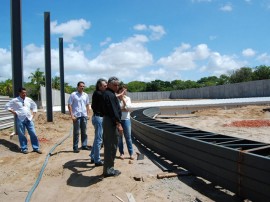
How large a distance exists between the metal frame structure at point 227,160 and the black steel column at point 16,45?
17.4 ft

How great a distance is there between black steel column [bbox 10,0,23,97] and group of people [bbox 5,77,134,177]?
7.08 ft

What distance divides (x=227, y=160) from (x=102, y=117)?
304 centimetres

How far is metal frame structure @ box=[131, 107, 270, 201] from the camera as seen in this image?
15.8 ft

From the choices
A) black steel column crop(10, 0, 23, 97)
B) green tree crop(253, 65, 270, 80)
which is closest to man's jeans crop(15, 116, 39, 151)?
black steel column crop(10, 0, 23, 97)

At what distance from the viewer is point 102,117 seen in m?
7.66

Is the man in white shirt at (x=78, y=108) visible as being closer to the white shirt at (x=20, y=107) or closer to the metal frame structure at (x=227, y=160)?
the white shirt at (x=20, y=107)

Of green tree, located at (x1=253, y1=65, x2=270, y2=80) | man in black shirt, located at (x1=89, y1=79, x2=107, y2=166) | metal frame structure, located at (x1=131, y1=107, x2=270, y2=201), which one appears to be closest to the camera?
metal frame structure, located at (x1=131, y1=107, x2=270, y2=201)

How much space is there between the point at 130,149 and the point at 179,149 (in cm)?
143

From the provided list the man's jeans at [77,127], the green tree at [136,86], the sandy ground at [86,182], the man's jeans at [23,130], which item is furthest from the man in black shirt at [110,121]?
the green tree at [136,86]

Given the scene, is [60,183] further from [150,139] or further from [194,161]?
[150,139]

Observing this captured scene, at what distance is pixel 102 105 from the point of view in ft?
21.9

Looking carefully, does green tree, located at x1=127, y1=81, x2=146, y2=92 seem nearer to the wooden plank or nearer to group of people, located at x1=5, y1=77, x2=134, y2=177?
group of people, located at x1=5, y1=77, x2=134, y2=177

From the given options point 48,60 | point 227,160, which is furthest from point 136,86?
point 227,160

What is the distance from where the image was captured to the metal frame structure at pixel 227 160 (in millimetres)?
4805
